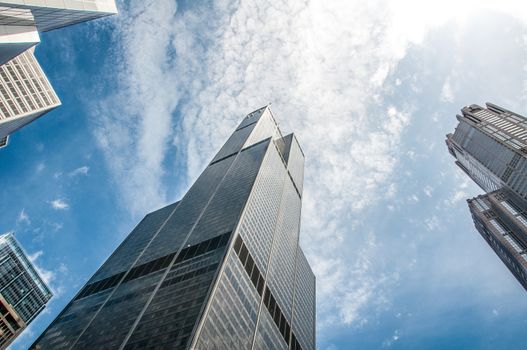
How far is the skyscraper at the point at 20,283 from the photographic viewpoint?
148 meters

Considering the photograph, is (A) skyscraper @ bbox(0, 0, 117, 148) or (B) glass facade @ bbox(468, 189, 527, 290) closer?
(A) skyscraper @ bbox(0, 0, 117, 148)

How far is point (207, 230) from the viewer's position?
90.1 m

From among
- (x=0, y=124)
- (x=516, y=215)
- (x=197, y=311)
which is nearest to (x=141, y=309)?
(x=197, y=311)

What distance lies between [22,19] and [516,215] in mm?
163265

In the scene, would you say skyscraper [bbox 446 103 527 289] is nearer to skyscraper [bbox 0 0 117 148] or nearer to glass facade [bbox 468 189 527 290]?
glass facade [bbox 468 189 527 290]

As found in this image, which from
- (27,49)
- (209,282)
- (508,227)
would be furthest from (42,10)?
(508,227)

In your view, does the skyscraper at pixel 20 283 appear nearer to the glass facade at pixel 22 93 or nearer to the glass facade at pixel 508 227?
the glass facade at pixel 22 93

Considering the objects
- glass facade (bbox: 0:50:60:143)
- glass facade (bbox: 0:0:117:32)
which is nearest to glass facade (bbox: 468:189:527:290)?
glass facade (bbox: 0:0:117:32)

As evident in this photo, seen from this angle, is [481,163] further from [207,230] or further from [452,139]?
[207,230]

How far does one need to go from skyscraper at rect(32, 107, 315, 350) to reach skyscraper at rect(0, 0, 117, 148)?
4418cm

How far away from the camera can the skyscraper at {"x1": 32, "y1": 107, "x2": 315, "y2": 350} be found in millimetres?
59812

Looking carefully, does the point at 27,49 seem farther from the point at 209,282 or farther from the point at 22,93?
the point at 22,93

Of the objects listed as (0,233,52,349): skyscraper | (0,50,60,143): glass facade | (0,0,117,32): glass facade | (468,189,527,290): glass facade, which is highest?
(0,50,60,143): glass facade

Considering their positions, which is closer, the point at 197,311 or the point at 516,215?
the point at 197,311
